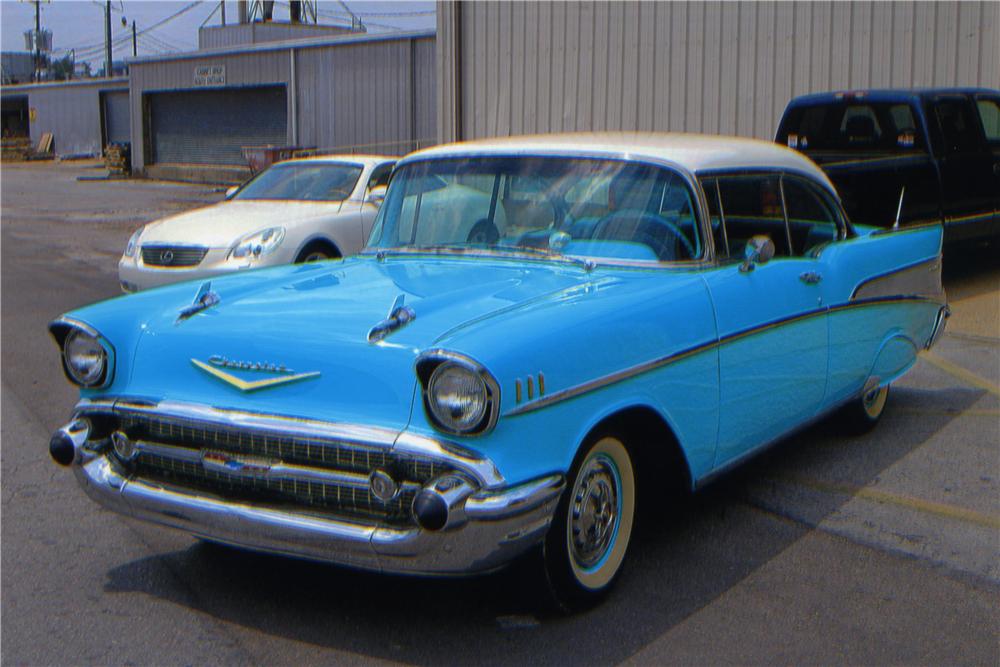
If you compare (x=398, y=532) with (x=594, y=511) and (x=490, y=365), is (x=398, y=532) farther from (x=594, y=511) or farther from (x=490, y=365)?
(x=594, y=511)

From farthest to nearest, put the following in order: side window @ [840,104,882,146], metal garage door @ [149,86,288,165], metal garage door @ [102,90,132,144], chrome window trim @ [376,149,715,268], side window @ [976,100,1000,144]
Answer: metal garage door @ [102,90,132,144] → metal garage door @ [149,86,288,165] → side window @ [976,100,1000,144] → side window @ [840,104,882,146] → chrome window trim @ [376,149,715,268]

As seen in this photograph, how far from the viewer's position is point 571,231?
14.8 feet

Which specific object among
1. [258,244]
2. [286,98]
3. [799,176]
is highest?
[286,98]

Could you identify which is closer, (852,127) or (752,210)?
(752,210)

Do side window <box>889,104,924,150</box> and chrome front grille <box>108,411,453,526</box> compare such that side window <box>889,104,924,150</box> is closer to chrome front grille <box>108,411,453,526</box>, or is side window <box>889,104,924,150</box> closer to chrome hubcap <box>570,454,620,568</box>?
chrome hubcap <box>570,454,620,568</box>

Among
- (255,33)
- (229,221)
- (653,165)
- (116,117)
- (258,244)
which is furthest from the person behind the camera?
(116,117)

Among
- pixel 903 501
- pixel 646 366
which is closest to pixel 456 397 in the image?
pixel 646 366

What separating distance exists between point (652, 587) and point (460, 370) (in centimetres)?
124

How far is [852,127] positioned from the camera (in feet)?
33.2

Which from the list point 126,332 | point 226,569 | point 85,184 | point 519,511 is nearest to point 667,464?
point 519,511

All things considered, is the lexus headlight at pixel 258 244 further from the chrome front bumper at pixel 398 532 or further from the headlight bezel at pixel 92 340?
the chrome front bumper at pixel 398 532

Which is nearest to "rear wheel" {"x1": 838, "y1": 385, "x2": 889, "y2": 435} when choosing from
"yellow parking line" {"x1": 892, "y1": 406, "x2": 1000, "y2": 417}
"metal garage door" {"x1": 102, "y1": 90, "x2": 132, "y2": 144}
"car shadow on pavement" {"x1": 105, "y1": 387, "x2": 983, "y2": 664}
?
"yellow parking line" {"x1": 892, "y1": 406, "x2": 1000, "y2": 417}

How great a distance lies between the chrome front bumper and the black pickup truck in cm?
652

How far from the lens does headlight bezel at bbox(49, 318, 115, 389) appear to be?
381 centimetres
